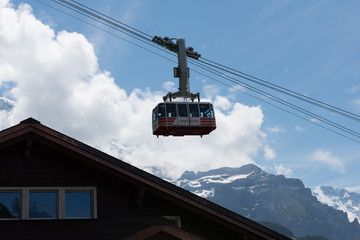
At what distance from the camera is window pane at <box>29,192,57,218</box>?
17.2 metres

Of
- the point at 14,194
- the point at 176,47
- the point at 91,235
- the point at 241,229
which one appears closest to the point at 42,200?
the point at 14,194

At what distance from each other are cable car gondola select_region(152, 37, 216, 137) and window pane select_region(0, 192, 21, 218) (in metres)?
21.6

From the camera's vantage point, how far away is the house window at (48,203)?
1694cm

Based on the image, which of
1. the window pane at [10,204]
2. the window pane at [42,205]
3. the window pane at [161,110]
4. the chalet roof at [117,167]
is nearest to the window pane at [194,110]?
the window pane at [161,110]

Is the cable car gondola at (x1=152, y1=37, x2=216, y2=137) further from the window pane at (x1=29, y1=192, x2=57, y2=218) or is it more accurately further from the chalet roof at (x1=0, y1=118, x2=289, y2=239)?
the window pane at (x1=29, y1=192, x2=57, y2=218)

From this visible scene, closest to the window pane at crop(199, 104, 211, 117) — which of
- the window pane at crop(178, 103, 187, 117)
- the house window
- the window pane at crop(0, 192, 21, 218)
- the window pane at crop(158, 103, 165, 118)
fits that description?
the window pane at crop(178, 103, 187, 117)

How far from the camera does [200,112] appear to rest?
39844 millimetres

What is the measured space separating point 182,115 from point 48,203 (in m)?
22.4

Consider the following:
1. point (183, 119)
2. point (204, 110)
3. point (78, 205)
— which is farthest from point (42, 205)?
point (204, 110)

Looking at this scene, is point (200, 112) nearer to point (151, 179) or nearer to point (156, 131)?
point (156, 131)

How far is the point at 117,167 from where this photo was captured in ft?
58.4

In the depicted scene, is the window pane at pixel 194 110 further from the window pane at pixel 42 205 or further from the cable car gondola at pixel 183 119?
the window pane at pixel 42 205

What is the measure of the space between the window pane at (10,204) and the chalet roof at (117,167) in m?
1.49

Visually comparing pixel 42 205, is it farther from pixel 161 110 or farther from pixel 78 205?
pixel 161 110
